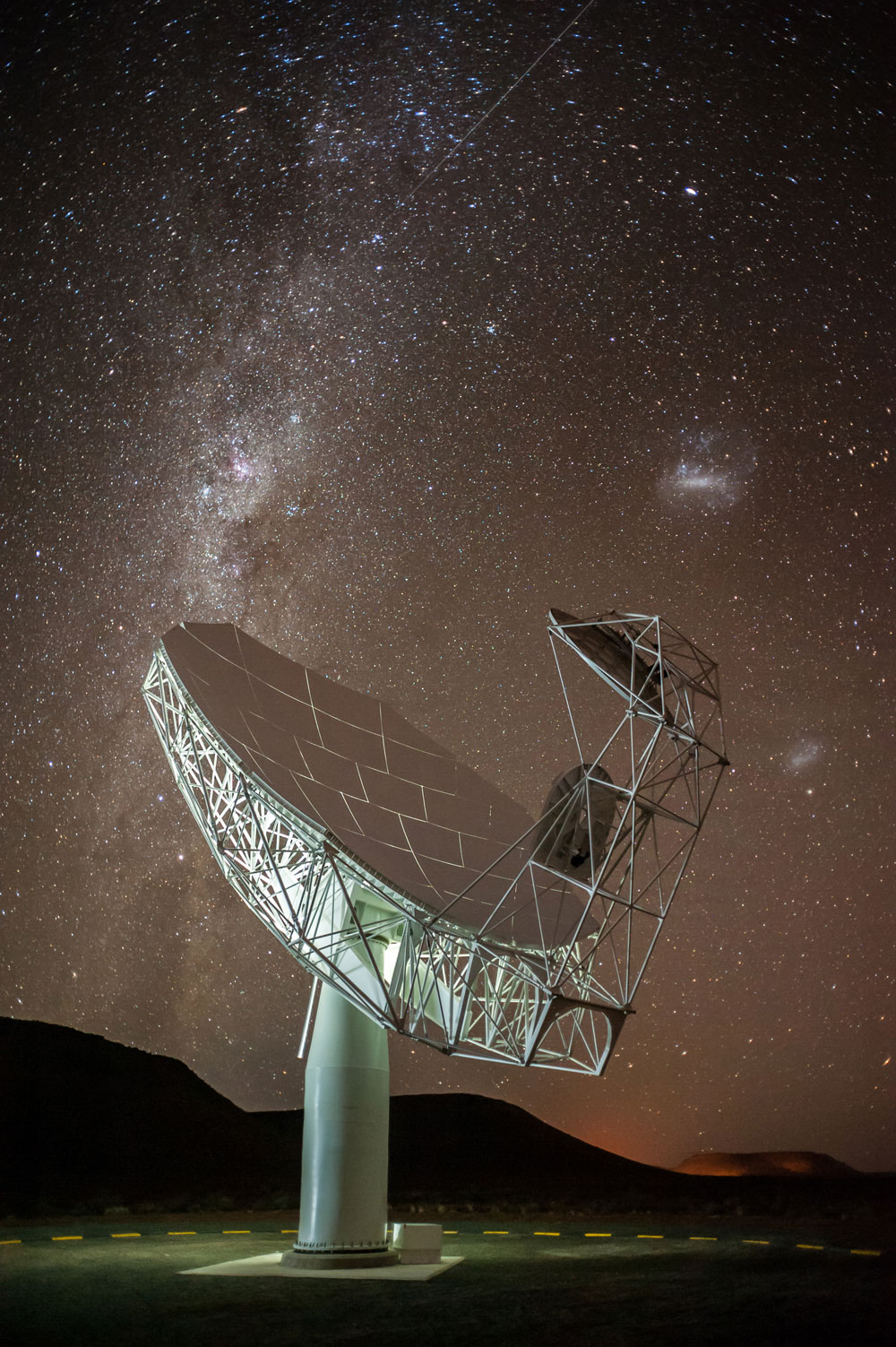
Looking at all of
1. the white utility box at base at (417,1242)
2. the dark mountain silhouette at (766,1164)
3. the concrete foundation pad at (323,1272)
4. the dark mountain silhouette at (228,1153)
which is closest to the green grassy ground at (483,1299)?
the concrete foundation pad at (323,1272)

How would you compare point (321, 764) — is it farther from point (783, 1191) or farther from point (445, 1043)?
point (783, 1191)

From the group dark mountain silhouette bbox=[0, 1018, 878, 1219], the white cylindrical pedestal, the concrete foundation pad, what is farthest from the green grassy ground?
dark mountain silhouette bbox=[0, 1018, 878, 1219]

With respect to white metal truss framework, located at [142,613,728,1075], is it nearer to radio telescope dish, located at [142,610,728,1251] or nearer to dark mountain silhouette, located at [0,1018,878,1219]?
radio telescope dish, located at [142,610,728,1251]

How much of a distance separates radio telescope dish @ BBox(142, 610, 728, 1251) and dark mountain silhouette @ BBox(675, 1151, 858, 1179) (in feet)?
171

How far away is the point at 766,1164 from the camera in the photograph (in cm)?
6712

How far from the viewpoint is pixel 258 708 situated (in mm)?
17281

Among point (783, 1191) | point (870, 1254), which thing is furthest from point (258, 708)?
point (783, 1191)

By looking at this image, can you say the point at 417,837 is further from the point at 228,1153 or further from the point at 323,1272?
the point at 228,1153

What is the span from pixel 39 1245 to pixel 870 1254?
14.4m

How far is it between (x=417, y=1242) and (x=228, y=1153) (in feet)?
112

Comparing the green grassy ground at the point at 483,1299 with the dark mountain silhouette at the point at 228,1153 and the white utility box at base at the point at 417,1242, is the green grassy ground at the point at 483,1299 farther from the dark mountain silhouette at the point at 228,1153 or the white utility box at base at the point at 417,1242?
the dark mountain silhouette at the point at 228,1153

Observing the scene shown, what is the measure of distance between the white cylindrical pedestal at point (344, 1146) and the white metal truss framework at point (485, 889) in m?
0.81

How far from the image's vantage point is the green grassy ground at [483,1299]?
1061 centimetres

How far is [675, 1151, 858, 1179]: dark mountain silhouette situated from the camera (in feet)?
207
